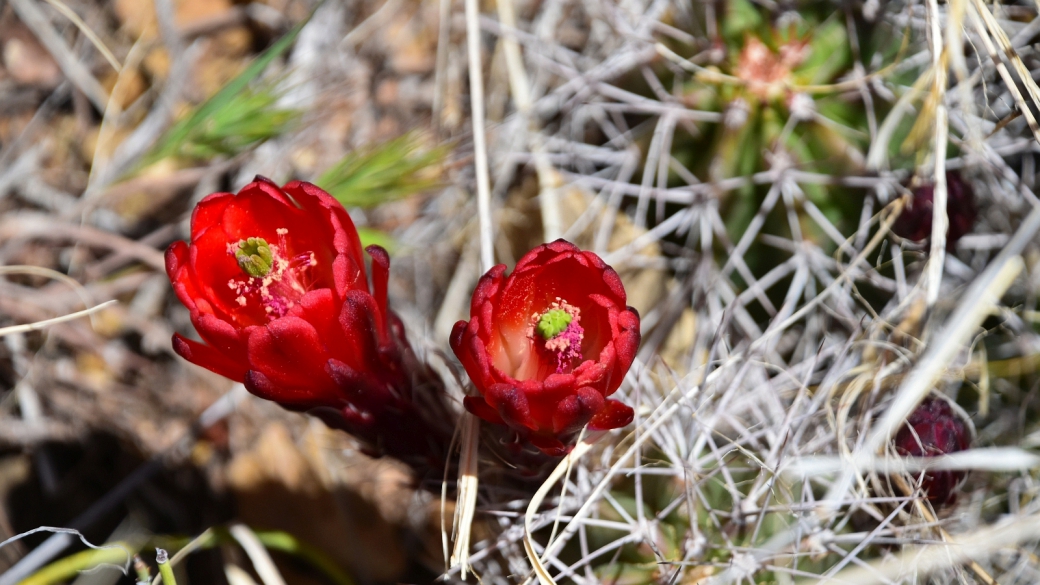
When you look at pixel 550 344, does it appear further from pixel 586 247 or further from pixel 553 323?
pixel 586 247

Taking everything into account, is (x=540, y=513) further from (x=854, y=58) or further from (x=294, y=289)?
(x=854, y=58)

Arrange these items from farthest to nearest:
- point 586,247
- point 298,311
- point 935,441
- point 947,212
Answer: point 586,247, point 947,212, point 935,441, point 298,311

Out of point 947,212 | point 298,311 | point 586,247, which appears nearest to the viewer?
point 298,311

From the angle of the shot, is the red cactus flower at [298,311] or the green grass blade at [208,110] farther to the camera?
the green grass blade at [208,110]

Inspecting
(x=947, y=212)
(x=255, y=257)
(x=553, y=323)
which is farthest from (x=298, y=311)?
(x=947, y=212)

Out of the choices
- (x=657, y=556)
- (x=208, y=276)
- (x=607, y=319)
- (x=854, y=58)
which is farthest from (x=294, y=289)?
(x=854, y=58)

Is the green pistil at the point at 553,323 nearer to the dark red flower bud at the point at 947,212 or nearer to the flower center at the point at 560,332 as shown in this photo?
the flower center at the point at 560,332

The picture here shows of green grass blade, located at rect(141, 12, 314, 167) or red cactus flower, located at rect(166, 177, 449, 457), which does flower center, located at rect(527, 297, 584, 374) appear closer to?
red cactus flower, located at rect(166, 177, 449, 457)

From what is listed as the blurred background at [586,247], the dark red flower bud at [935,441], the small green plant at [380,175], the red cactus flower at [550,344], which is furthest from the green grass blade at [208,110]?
the dark red flower bud at [935,441]
